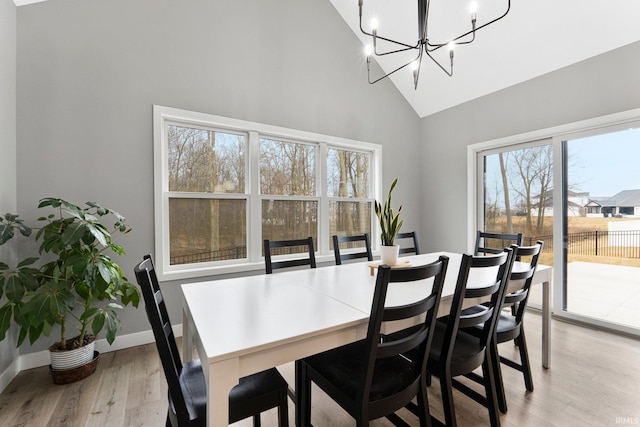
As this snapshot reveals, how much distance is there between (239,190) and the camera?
329 centimetres

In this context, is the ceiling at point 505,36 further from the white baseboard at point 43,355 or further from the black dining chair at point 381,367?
the white baseboard at point 43,355

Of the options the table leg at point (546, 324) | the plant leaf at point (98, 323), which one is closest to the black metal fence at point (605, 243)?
the table leg at point (546, 324)

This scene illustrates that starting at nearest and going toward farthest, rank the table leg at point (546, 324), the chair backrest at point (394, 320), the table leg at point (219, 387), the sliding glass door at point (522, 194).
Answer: the table leg at point (219, 387) < the chair backrest at point (394, 320) < the table leg at point (546, 324) < the sliding glass door at point (522, 194)

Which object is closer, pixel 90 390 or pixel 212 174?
pixel 90 390

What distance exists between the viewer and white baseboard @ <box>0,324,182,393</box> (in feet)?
6.84

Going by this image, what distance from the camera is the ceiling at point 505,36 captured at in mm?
2766

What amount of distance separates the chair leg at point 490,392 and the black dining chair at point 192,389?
3.84ft

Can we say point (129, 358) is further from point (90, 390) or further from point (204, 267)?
point (204, 267)

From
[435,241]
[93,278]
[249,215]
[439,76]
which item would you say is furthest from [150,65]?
[435,241]

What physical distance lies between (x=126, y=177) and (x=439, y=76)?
13.1ft

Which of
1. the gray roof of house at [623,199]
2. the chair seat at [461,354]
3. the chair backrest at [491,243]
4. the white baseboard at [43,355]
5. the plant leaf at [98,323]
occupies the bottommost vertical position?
the white baseboard at [43,355]

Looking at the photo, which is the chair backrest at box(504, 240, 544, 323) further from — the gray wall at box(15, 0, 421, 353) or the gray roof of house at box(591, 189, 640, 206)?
the gray wall at box(15, 0, 421, 353)

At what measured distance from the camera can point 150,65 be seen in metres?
2.72

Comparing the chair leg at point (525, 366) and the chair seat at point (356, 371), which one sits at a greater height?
the chair seat at point (356, 371)
